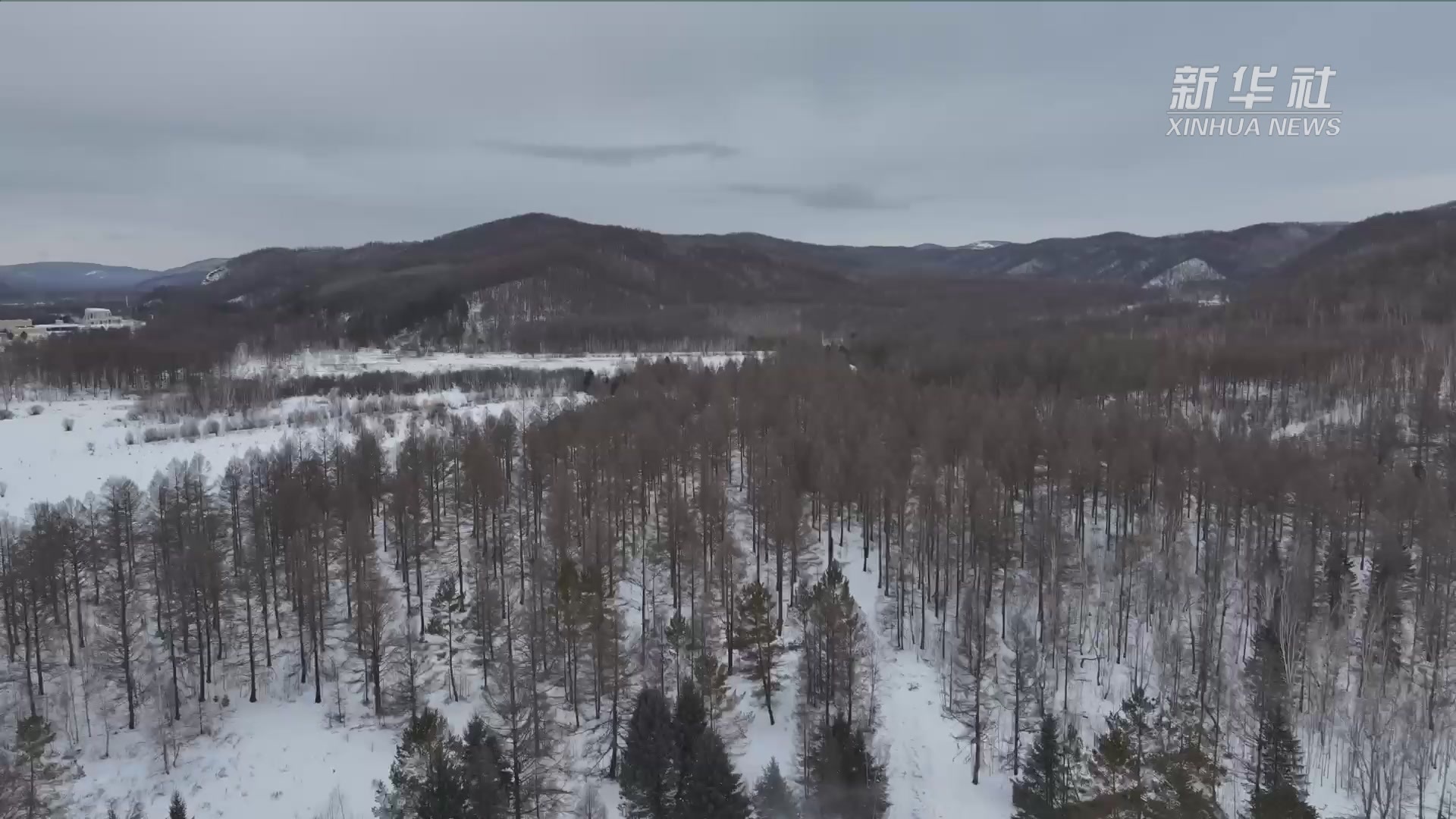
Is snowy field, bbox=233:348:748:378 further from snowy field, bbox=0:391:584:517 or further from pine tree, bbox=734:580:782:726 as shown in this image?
pine tree, bbox=734:580:782:726

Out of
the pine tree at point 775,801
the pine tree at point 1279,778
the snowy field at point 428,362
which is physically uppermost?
the snowy field at point 428,362

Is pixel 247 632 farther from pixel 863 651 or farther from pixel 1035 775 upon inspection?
pixel 1035 775

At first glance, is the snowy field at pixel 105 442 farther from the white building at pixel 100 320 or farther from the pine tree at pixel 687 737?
the white building at pixel 100 320

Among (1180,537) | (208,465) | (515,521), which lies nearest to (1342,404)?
(1180,537)

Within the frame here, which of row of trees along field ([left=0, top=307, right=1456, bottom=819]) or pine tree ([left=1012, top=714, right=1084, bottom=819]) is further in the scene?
row of trees along field ([left=0, top=307, right=1456, bottom=819])

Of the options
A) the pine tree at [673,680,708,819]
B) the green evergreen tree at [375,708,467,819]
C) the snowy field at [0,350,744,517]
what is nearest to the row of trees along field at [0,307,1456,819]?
the pine tree at [673,680,708,819]

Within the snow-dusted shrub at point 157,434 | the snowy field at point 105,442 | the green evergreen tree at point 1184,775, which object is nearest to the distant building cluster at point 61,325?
the snowy field at point 105,442

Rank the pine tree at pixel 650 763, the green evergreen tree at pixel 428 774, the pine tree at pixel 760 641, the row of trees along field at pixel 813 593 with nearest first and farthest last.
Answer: the green evergreen tree at pixel 428 774 → the pine tree at pixel 650 763 → the row of trees along field at pixel 813 593 → the pine tree at pixel 760 641

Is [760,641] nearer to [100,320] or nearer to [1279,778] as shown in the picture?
[1279,778]
